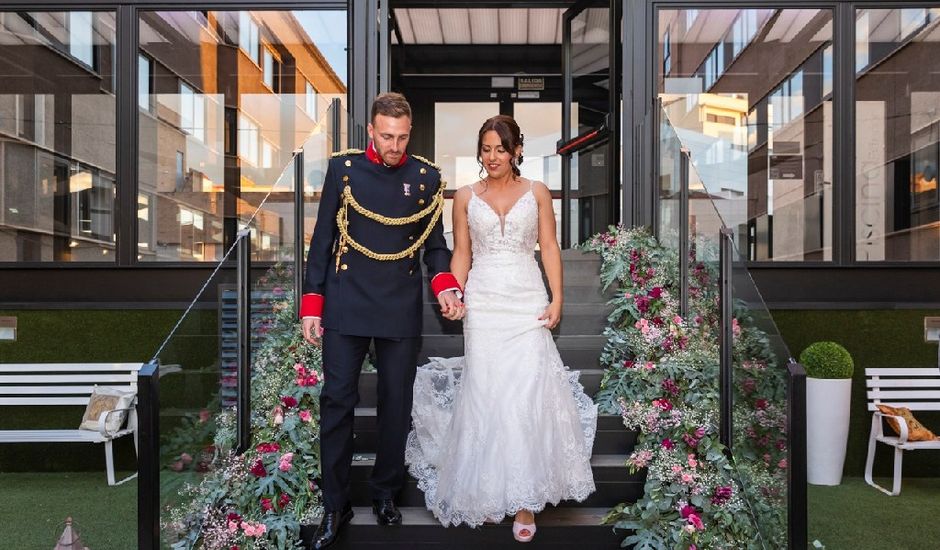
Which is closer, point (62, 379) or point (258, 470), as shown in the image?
point (258, 470)

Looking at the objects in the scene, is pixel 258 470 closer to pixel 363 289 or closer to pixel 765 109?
pixel 363 289

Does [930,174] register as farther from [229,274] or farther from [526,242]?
[229,274]

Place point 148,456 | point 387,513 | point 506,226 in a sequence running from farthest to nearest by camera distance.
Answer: point 506,226
point 387,513
point 148,456

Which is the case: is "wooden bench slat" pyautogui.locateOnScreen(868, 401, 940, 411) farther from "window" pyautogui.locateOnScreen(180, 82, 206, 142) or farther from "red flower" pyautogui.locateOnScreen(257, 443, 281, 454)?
"window" pyautogui.locateOnScreen(180, 82, 206, 142)

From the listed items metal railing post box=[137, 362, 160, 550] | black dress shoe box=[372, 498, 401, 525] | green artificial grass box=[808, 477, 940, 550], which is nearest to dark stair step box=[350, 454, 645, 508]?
black dress shoe box=[372, 498, 401, 525]

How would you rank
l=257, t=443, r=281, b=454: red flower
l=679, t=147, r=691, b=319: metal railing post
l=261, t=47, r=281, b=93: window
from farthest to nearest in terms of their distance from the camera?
l=261, t=47, r=281, b=93: window < l=679, t=147, r=691, b=319: metal railing post < l=257, t=443, r=281, b=454: red flower

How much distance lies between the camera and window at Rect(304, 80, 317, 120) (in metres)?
5.79

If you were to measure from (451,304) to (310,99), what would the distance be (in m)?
3.41

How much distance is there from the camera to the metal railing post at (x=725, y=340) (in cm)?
313

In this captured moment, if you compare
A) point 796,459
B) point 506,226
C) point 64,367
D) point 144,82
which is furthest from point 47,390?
point 796,459

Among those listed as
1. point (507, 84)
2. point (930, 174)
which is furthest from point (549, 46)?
point (930, 174)

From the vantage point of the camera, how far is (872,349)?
17.4ft

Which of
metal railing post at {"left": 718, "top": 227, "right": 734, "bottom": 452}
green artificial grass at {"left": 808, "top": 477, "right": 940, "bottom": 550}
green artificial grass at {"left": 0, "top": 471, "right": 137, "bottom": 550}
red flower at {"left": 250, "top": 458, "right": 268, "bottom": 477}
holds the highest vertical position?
metal railing post at {"left": 718, "top": 227, "right": 734, "bottom": 452}

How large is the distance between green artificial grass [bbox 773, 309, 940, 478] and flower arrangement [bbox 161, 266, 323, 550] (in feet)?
11.5
